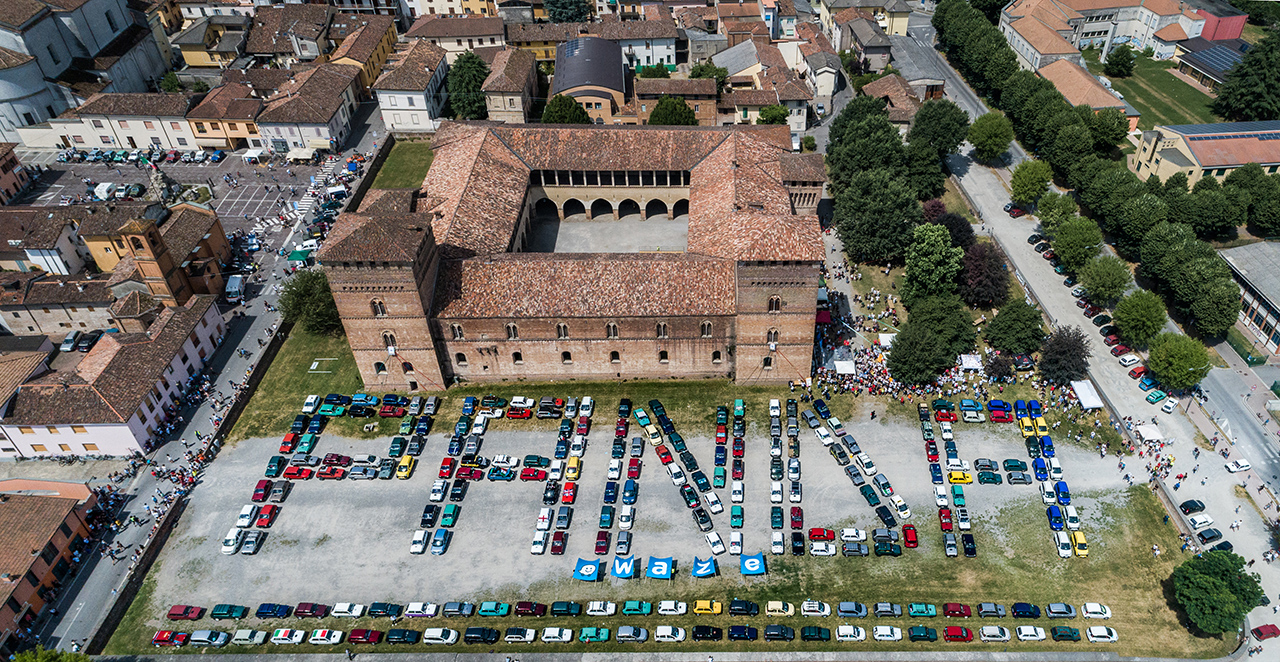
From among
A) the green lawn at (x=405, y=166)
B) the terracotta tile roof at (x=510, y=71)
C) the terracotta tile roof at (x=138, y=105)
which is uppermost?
the terracotta tile roof at (x=138, y=105)

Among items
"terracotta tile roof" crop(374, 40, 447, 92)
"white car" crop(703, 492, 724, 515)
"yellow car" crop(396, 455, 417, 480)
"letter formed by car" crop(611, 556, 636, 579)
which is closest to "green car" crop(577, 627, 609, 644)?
"letter formed by car" crop(611, 556, 636, 579)

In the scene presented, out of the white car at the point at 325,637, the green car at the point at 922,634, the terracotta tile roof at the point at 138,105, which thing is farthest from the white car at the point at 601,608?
the terracotta tile roof at the point at 138,105

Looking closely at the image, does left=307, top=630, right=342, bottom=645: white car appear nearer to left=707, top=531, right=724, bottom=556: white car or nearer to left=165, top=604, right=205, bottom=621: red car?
left=165, top=604, right=205, bottom=621: red car

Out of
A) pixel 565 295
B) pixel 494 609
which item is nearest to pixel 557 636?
pixel 494 609

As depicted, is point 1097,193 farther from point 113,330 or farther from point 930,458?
point 113,330

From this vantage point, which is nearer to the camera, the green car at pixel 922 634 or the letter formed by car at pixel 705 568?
the green car at pixel 922 634

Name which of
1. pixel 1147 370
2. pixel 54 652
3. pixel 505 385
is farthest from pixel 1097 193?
pixel 54 652

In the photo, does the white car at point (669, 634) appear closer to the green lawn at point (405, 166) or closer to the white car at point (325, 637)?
the white car at point (325, 637)

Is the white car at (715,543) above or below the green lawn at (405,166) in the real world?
below
